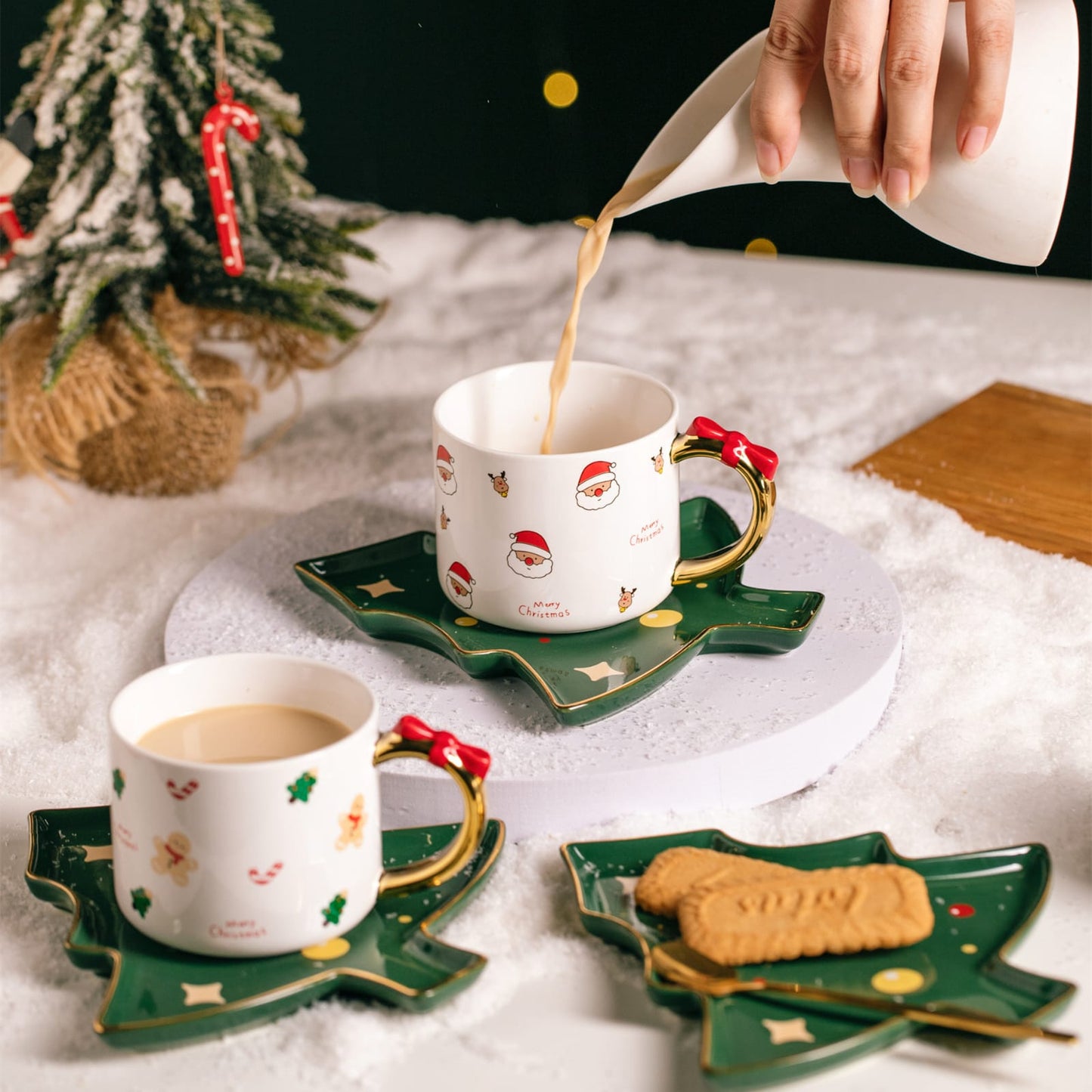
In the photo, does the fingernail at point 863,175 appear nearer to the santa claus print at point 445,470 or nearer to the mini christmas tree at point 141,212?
the santa claus print at point 445,470

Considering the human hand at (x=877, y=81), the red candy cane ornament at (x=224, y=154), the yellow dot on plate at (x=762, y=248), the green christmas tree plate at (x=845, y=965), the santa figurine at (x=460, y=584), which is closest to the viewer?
the green christmas tree plate at (x=845, y=965)

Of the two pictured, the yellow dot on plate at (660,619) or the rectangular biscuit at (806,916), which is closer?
the rectangular biscuit at (806,916)

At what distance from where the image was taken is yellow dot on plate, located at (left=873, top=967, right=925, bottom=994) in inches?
23.7

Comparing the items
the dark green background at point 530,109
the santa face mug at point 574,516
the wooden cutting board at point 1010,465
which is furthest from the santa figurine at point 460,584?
the dark green background at point 530,109

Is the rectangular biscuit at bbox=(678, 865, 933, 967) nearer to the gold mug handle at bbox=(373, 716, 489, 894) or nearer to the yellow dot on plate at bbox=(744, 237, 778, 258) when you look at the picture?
the gold mug handle at bbox=(373, 716, 489, 894)

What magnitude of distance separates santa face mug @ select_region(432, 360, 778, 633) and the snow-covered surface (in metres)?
0.15

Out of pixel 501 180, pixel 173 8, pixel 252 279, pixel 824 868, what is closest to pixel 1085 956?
pixel 824 868

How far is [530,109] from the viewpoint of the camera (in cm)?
192

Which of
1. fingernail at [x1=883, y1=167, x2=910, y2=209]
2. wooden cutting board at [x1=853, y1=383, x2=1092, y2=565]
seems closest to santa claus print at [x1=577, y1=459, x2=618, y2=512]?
fingernail at [x1=883, y1=167, x2=910, y2=209]

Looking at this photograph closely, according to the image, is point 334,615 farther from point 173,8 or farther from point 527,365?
point 173,8

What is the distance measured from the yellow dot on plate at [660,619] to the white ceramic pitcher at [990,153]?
254 millimetres

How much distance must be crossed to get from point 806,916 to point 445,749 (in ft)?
0.60

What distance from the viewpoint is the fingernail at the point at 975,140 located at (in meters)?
0.76

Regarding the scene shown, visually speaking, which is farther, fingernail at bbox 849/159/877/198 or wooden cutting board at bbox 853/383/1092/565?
wooden cutting board at bbox 853/383/1092/565
